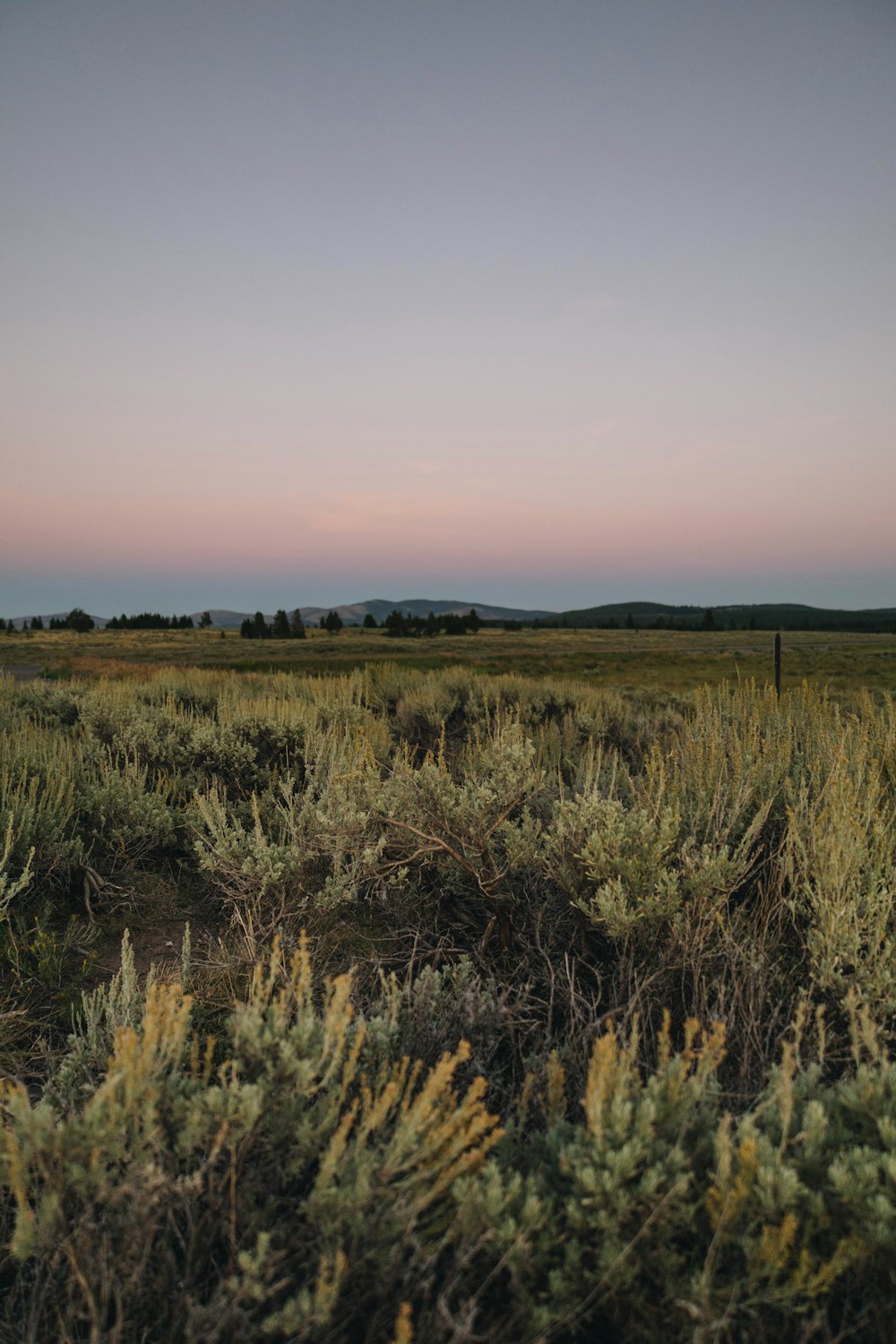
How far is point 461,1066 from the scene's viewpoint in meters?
2.32

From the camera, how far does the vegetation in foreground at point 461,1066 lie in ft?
4.75

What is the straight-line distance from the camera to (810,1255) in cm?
142

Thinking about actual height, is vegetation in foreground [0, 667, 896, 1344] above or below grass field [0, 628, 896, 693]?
below

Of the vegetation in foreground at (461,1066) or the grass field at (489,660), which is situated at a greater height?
the grass field at (489,660)

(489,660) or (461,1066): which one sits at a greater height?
(489,660)

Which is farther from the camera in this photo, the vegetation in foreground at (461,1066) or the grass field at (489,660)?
the grass field at (489,660)

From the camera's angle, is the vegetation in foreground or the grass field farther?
the grass field

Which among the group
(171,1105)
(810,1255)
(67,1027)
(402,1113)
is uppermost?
(402,1113)

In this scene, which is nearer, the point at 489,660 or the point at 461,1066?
the point at 461,1066

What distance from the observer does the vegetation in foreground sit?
1.45 metres

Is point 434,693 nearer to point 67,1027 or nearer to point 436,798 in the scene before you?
point 436,798

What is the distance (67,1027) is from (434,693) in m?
8.33

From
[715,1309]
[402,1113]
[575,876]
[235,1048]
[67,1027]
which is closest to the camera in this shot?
[715,1309]

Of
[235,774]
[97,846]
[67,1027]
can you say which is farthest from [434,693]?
[67,1027]
